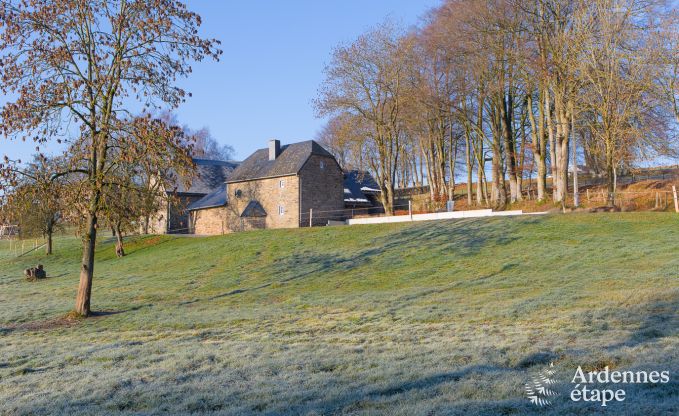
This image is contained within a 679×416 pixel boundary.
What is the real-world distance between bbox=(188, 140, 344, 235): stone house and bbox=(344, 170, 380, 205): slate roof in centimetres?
380

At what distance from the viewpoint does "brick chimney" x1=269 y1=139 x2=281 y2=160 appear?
51969 mm

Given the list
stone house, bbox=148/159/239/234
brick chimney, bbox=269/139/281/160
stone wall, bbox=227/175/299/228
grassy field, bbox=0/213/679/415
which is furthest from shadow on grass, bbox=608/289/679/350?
stone house, bbox=148/159/239/234

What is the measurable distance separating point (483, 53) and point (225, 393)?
33.4 metres

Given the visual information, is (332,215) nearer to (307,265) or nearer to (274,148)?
(274,148)

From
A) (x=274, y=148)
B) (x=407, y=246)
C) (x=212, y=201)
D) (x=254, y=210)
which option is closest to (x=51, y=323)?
(x=407, y=246)

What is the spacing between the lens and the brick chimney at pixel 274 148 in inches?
2046

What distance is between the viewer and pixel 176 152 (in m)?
18.7

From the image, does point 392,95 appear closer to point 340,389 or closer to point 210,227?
point 210,227

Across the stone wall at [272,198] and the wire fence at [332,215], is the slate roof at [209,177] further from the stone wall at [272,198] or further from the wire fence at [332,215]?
the wire fence at [332,215]

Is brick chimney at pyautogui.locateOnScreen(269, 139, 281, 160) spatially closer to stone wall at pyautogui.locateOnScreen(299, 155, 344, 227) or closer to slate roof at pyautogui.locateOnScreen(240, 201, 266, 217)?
stone wall at pyautogui.locateOnScreen(299, 155, 344, 227)

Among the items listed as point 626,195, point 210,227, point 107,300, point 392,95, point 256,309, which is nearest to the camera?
point 256,309

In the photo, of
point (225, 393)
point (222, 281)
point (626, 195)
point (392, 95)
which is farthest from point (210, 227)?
point (225, 393)

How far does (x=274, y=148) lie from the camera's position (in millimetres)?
52219

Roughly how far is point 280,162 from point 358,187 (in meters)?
11.8
